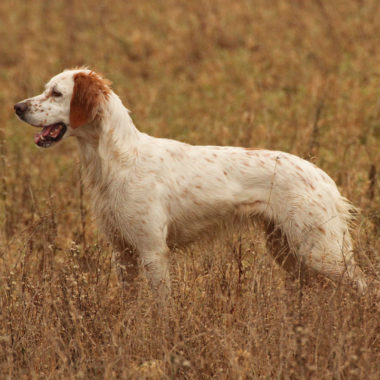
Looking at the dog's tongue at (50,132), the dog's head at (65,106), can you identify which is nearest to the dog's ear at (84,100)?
the dog's head at (65,106)

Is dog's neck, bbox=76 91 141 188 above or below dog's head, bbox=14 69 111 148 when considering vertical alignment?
below

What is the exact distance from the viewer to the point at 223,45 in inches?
418

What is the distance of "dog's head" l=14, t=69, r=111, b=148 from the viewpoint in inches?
160

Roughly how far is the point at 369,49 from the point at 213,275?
706 centimetres

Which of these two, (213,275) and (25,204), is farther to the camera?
(25,204)

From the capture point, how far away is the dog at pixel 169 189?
4.06 meters

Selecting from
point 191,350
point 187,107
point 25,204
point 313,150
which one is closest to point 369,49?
point 187,107

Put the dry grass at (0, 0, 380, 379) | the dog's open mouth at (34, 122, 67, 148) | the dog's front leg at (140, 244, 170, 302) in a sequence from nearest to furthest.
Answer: the dry grass at (0, 0, 380, 379) < the dog's front leg at (140, 244, 170, 302) < the dog's open mouth at (34, 122, 67, 148)

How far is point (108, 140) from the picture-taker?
4.16 m

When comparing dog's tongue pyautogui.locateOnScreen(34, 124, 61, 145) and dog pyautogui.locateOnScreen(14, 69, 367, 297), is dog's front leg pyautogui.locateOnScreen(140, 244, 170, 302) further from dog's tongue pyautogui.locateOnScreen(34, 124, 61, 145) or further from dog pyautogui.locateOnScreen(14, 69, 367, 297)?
dog's tongue pyautogui.locateOnScreen(34, 124, 61, 145)

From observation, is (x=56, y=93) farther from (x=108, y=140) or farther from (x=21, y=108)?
(x=108, y=140)

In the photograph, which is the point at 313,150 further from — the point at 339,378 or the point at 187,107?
the point at 339,378

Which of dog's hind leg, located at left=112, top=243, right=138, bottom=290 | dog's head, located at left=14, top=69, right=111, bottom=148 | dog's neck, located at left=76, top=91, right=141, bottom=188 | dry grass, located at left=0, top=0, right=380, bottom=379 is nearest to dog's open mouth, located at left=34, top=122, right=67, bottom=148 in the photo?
dog's head, located at left=14, top=69, right=111, bottom=148

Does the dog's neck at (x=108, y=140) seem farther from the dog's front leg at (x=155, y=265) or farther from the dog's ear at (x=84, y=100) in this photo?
the dog's front leg at (x=155, y=265)
